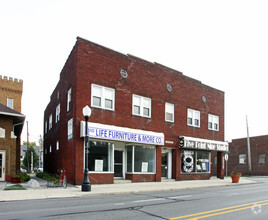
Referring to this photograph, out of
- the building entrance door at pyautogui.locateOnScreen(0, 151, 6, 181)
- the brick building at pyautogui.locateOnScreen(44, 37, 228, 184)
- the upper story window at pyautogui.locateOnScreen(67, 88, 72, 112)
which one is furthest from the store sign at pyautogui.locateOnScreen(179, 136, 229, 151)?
the building entrance door at pyautogui.locateOnScreen(0, 151, 6, 181)

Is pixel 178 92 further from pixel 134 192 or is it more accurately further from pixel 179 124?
pixel 134 192

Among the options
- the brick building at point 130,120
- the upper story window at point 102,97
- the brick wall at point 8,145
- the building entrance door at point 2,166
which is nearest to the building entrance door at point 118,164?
the brick building at point 130,120

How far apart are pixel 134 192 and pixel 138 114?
24.3 feet

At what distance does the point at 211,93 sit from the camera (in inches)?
1097

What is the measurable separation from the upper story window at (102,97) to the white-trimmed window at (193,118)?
867 centimetres

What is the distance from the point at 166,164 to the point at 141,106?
18.6ft

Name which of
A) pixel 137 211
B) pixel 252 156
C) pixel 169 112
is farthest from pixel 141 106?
pixel 252 156

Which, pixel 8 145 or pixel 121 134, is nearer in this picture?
pixel 121 134

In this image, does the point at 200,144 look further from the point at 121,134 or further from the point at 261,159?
the point at 261,159

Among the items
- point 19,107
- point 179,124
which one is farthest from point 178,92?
point 19,107

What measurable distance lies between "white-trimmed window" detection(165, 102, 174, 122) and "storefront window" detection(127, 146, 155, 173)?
3.09m

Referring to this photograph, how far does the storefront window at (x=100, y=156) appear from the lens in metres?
18.0

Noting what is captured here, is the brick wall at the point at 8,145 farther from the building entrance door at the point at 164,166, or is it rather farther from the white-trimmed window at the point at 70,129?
the building entrance door at the point at 164,166

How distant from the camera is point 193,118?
84.2 ft
